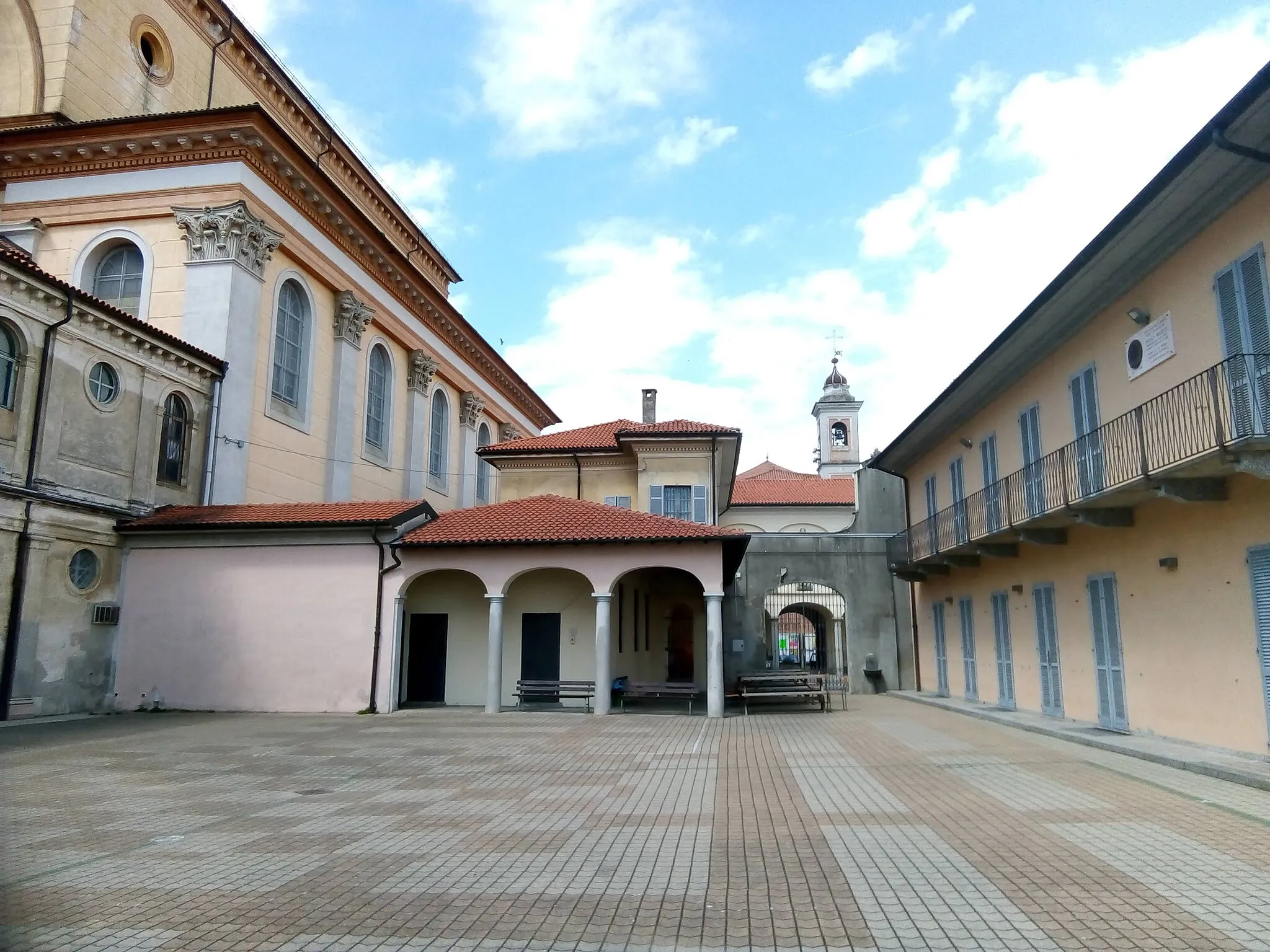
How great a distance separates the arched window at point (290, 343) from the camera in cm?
2497

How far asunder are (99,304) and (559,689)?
12.2m

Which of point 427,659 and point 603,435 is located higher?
point 603,435

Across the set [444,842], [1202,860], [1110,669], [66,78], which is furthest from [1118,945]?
[66,78]

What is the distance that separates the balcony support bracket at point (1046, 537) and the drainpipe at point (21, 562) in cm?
1818

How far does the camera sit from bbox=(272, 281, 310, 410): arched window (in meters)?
25.0

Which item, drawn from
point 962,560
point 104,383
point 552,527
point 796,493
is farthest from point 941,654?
point 796,493

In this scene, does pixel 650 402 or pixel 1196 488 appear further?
pixel 650 402

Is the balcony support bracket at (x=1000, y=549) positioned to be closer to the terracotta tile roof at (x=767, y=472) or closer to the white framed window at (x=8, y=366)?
the white framed window at (x=8, y=366)

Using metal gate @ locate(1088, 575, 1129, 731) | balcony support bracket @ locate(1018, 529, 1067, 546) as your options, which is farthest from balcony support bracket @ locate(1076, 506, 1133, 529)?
balcony support bracket @ locate(1018, 529, 1067, 546)

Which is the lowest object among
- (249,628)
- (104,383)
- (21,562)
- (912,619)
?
(249,628)

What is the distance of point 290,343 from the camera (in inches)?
1013

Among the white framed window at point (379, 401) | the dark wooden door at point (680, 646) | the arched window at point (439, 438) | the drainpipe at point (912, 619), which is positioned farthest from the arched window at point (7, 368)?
the drainpipe at point (912, 619)

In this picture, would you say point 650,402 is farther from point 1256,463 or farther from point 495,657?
point 1256,463

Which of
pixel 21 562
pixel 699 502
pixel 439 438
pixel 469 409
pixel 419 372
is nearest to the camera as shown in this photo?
pixel 21 562
